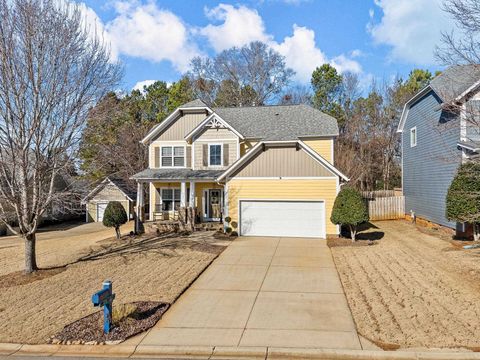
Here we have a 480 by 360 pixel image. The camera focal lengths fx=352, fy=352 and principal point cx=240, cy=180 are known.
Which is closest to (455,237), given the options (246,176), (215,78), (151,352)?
(246,176)

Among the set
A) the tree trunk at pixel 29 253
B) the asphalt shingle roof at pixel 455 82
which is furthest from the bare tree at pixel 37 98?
the asphalt shingle roof at pixel 455 82

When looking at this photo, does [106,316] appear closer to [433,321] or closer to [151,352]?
[151,352]

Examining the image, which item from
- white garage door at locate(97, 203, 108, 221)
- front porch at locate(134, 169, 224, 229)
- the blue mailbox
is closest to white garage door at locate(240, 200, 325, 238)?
front porch at locate(134, 169, 224, 229)

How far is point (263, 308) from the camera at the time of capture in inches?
321

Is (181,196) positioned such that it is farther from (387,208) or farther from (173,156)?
(387,208)

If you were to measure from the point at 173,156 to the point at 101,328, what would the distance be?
54.7 feet

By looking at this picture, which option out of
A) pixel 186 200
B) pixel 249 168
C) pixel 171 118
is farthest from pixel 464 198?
pixel 171 118

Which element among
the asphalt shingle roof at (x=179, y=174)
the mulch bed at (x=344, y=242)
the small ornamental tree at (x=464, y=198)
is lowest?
the mulch bed at (x=344, y=242)

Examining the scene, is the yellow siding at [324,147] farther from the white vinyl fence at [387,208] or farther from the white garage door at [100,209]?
the white garage door at [100,209]

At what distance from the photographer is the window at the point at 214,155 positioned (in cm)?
2169

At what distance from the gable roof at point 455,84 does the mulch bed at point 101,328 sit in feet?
34.0

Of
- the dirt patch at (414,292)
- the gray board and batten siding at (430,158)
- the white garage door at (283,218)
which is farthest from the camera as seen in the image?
the white garage door at (283,218)

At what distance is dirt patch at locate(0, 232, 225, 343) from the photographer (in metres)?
7.49

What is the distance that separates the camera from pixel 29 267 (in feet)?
37.2
